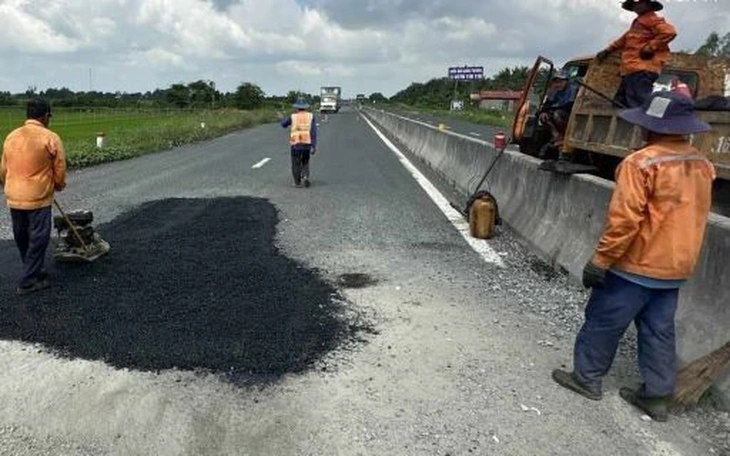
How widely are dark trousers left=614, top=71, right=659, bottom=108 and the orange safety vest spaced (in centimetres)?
702

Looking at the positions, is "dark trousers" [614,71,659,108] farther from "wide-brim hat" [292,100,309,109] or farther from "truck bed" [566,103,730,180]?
"wide-brim hat" [292,100,309,109]

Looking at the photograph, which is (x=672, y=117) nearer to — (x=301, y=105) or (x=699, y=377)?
(x=699, y=377)

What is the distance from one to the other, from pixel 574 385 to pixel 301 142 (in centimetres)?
954

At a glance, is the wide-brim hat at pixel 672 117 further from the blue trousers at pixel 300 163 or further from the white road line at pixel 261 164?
the white road line at pixel 261 164

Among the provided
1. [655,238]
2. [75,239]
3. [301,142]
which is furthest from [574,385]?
[301,142]

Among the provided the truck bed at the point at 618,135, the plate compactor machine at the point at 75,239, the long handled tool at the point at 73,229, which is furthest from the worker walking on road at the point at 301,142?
the long handled tool at the point at 73,229

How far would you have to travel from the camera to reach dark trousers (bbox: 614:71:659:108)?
6.83 m

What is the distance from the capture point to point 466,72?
4090 inches

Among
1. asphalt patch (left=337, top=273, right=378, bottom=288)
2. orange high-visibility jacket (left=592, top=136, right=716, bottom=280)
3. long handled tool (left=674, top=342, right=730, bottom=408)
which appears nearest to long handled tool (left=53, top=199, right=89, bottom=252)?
asphalt patch (left=337, top=273, right=378, bottom=288)

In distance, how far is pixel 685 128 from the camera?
138 inches

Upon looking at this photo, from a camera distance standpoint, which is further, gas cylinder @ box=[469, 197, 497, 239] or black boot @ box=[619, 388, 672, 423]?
gas cylinder @ box=[469, 197, 497, 239]

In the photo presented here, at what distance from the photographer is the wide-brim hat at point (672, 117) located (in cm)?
351

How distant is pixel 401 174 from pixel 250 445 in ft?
37.9

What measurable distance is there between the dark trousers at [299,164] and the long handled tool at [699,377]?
957cm
